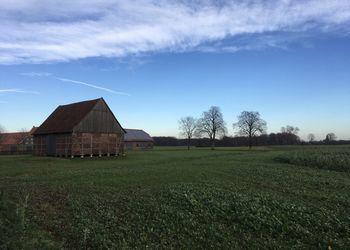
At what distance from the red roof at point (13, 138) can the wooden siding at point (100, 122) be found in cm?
5108

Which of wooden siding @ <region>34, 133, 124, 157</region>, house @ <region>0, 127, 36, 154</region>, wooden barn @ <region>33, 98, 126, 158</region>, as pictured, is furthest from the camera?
house @ <region>0, 127, 36, 154</region>

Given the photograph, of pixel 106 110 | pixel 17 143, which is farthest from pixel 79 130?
pixel 17 143

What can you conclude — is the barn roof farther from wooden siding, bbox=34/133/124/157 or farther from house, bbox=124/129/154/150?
house, bbox=124/129/154/150

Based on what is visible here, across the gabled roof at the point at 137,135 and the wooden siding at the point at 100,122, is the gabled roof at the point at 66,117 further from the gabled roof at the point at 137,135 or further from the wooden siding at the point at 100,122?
the gabled roof at the point at 137,135

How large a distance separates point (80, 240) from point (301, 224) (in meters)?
6.67

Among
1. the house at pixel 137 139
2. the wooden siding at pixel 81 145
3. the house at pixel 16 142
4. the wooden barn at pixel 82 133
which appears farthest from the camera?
the house at pixel 137 139

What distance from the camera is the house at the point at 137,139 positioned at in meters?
108

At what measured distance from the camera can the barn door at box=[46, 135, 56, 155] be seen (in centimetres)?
5032

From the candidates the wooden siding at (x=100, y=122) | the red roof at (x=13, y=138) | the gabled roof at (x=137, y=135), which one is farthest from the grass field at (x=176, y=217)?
the gabled roof at (x=137, y=135)

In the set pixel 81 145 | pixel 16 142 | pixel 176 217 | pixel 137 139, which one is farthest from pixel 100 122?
pixel 137 139

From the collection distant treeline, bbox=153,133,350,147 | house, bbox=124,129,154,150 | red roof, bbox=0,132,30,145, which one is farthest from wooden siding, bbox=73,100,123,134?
distant treeline, bbox=153,133,350,147

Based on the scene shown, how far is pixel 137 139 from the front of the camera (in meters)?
110

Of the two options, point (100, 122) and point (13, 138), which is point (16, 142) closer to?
point (13, 138)

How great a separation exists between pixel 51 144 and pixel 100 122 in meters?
8.50
